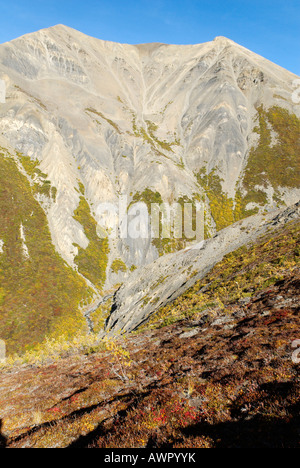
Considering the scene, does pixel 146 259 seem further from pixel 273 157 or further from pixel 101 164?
pixel 273 157

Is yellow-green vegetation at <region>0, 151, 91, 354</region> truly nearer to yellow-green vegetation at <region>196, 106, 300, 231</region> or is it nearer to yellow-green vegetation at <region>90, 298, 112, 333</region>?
yellow-green vegetation at <region>90, 298, 112, 333</region>

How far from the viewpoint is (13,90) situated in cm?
12750

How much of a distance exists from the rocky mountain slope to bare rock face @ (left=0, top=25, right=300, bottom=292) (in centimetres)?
4147

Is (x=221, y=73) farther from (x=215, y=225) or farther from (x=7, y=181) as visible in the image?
(x=7, y=181)

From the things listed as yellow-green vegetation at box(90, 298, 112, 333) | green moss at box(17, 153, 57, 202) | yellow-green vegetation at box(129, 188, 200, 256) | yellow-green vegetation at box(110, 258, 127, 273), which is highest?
green moss at box(17, 153, 57, 202)

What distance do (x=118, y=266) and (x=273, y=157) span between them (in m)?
110

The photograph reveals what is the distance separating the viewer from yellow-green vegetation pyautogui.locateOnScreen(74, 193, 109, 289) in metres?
83.2

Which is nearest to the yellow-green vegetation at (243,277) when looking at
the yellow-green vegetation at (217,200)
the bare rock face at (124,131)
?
the bare rock face at (124,131)

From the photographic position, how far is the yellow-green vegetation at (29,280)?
57.5m

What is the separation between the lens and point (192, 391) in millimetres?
7961

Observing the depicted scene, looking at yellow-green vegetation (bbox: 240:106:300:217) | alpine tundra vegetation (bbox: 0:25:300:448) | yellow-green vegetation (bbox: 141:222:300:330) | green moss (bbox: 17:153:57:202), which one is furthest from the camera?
yellow-green vegetation (bbox: 240:106:300:217)

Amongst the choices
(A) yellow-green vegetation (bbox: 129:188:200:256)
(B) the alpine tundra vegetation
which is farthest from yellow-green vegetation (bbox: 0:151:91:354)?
(A) yellow-green vegetation (bbox: 129:188:200:256)

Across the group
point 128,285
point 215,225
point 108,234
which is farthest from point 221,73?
point 128,285

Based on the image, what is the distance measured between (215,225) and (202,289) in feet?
281
